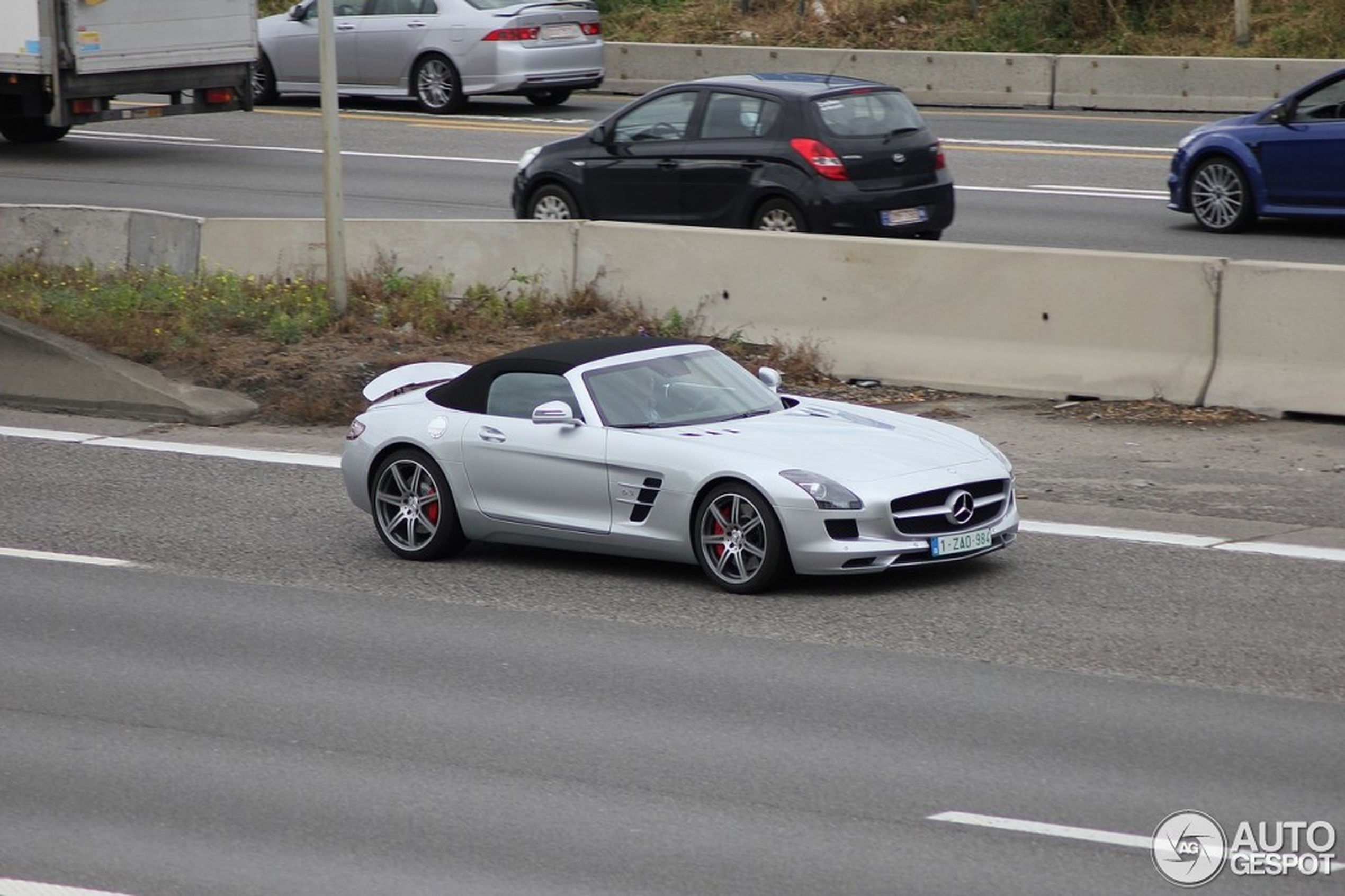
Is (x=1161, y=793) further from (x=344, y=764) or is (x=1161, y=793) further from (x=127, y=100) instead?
(x=127, y=100)

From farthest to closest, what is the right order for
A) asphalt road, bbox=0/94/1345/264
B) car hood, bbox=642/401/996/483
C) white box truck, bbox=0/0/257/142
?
white box truck, bbox=0/0/257/142, asphalt road, bbox=0/94/1345/264, car hood, bbox=642/401/996/483

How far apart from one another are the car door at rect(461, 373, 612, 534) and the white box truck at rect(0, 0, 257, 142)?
603 inches

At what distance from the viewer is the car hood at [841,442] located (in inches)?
380

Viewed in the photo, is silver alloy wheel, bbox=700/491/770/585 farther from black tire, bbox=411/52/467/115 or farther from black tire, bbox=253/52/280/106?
black tire, bbox=253/52/280/106

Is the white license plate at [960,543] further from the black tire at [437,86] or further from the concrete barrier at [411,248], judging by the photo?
the black tire at [437,86]

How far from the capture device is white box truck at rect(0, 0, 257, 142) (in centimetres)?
2372

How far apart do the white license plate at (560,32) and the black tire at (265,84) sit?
490cm

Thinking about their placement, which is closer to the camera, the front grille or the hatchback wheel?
the front grille

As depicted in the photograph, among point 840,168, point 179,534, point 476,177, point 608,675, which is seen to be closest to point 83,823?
point 608,675

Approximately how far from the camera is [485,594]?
999cm

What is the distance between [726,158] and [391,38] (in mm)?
13016

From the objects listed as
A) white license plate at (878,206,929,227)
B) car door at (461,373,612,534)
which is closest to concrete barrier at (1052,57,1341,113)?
white license plate at (878,206,929,227)

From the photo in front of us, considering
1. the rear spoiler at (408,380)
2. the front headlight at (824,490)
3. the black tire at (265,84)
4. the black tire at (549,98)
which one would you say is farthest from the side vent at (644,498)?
the black tire at (265,84)

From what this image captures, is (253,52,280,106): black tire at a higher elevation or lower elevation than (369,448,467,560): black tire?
higher
